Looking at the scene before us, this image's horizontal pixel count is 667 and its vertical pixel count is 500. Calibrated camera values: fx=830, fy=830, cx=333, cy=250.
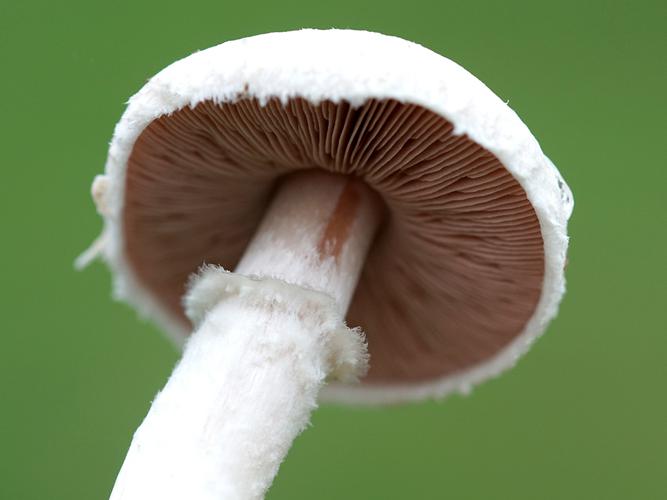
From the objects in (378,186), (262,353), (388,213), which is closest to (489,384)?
(388,213)

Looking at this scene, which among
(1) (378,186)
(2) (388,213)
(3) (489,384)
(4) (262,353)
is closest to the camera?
(4) (262,353)

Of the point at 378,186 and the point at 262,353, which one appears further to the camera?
the point at 378,186

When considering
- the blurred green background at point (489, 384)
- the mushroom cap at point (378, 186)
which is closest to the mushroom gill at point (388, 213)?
the mushroom cap at point (378, 186)

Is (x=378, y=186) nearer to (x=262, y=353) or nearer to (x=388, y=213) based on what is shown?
(x=388, y=213)

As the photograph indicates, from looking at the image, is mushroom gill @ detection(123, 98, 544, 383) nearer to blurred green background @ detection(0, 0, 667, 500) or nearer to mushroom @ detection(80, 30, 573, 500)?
mushroom @ detection(80, 30, 573, 500)

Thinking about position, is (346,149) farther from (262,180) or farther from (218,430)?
(218,430)

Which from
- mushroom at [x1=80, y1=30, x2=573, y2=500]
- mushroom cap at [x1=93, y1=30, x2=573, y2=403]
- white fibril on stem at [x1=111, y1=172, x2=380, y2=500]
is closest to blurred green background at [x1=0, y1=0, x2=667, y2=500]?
mushroom cap at [x1=93, y1=30, x2=573, y2=403]
